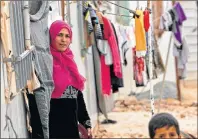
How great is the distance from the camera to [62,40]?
6.66 feet

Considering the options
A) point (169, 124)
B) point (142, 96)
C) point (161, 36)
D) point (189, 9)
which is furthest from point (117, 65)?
point (189, 9)

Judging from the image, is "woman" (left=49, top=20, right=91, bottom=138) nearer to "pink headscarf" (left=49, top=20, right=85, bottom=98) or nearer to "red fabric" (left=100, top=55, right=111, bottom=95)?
"pink headscarf" (left=49, top=20, right=85, bottom=98)

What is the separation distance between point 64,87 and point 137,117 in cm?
517

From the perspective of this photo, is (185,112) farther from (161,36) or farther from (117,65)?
(117,65)

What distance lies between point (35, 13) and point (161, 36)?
7043 mm

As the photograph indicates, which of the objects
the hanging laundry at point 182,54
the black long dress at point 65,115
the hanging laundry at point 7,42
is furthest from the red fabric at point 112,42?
the hanging laundry at point 182,54

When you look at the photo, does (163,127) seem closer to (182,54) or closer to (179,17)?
(179,17)

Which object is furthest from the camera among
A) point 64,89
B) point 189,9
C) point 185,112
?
point 189,9

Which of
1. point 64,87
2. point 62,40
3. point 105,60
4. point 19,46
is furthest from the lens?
point 105,60

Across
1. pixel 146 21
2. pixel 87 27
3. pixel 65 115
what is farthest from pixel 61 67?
pixel 87 27

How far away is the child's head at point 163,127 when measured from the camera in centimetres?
197

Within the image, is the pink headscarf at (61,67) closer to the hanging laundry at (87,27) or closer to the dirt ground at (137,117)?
the hanging laundry at (87,27)

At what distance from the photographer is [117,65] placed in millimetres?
4305

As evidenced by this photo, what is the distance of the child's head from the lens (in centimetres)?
197
